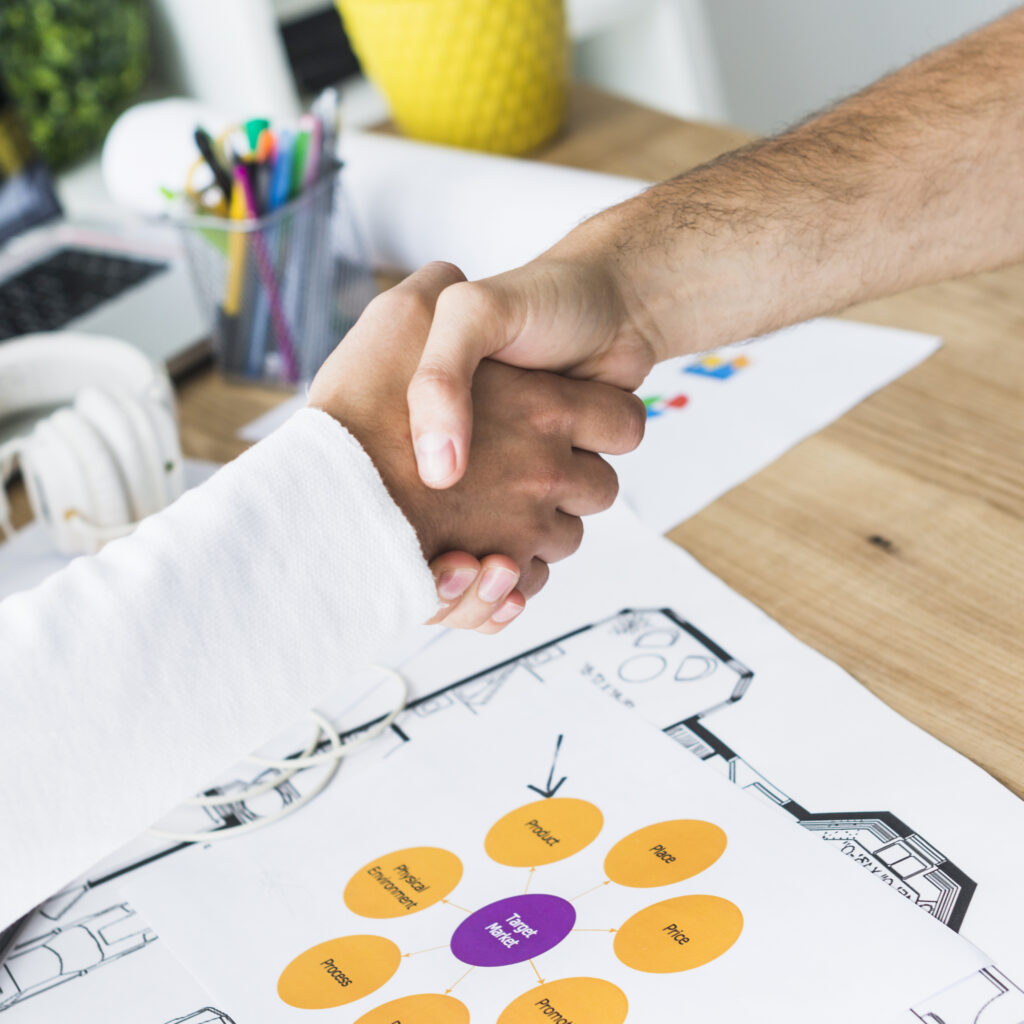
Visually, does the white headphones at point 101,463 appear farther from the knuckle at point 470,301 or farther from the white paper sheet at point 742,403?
the knuckle at point 470,301

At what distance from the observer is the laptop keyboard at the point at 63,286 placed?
3.19ft

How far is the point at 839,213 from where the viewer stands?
62 centimetres

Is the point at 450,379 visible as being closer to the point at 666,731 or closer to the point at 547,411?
the point at 547,411

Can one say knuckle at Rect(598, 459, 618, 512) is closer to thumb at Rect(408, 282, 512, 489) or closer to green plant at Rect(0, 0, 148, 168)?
thumb at Rect(408, 282, 512, 489)

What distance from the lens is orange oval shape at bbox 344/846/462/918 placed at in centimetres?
46

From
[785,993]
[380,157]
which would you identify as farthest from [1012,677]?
[380,157]

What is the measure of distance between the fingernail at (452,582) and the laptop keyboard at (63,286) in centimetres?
58

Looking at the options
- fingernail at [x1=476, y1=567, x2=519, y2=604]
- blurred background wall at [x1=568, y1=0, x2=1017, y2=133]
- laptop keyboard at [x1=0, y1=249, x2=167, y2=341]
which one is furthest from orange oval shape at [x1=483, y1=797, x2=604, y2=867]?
blurred background wall at [x1=568, y1=0, x2=1017, y2=133]

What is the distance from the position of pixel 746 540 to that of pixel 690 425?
0.43 ft

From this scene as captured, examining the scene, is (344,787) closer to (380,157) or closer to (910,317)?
(910,317)

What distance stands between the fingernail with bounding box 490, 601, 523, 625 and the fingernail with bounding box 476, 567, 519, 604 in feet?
0.04

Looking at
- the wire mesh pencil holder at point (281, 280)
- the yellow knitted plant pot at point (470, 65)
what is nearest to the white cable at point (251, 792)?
the wire mesh pencil holder at point (281, 280)

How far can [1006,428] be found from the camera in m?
0.67

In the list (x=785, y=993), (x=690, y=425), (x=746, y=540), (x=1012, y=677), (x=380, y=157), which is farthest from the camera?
(x=380, y=157)
